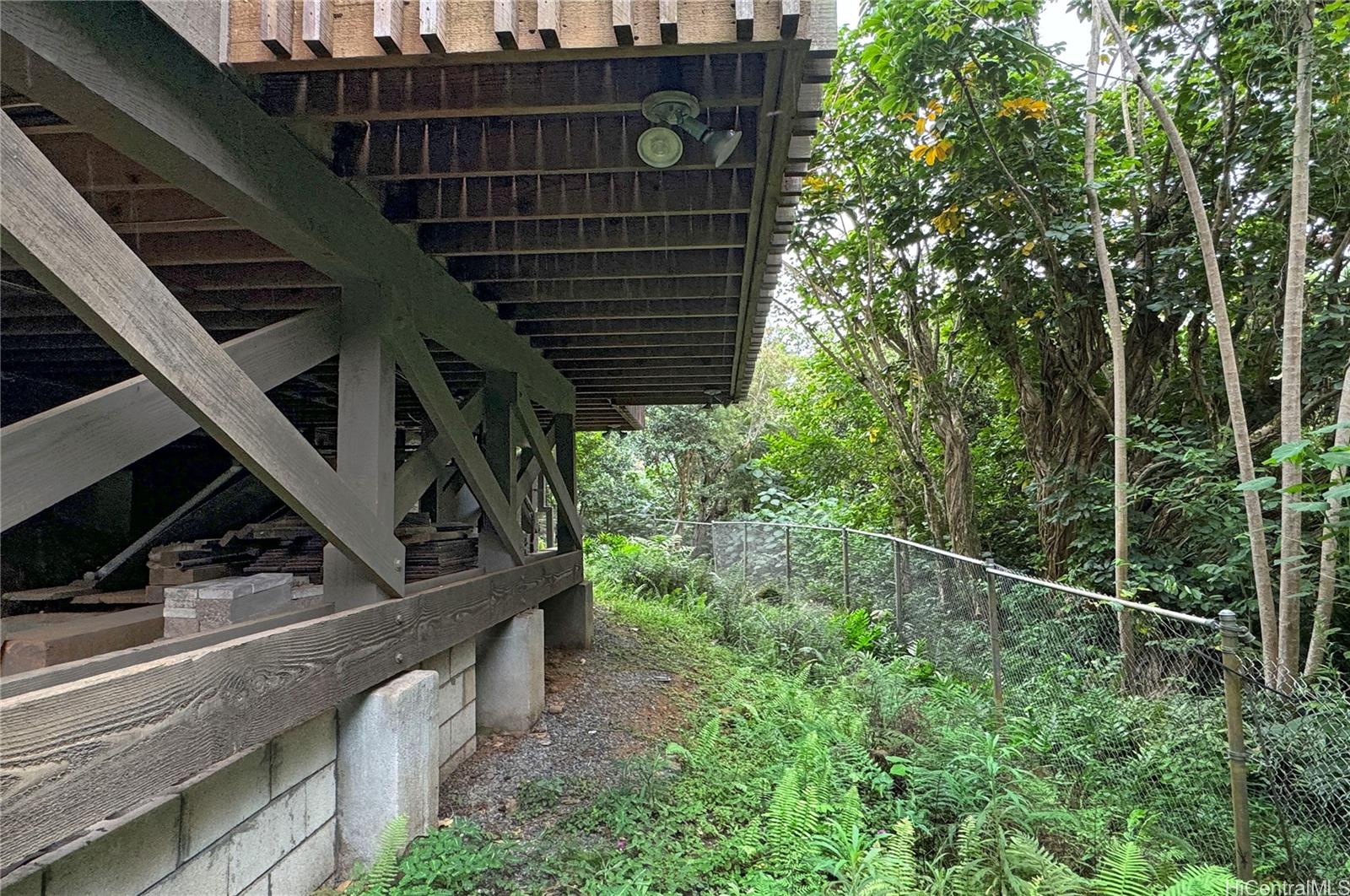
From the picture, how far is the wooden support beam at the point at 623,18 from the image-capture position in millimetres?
1817

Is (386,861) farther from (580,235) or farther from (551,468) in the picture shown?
(551,468)

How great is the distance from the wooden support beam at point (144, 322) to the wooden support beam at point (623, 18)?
1.26m

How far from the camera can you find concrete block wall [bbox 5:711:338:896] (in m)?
→ 1.76

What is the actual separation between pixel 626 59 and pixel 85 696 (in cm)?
217

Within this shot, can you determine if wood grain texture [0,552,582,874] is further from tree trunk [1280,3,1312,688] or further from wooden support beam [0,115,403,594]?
tree trunk [1280,3,1312,688]

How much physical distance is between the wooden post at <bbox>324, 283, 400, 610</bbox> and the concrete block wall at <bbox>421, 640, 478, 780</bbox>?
931mm

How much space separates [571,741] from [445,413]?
217 cm

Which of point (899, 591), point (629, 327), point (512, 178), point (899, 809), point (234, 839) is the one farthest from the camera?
point (899, 591)

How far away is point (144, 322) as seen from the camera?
1636 millimetres

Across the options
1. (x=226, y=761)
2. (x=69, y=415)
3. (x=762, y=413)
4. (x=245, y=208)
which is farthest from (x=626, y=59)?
(x=762, y=413)

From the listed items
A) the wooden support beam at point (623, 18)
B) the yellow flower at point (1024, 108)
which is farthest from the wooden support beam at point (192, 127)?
the yellow flower at point (1024, 108)

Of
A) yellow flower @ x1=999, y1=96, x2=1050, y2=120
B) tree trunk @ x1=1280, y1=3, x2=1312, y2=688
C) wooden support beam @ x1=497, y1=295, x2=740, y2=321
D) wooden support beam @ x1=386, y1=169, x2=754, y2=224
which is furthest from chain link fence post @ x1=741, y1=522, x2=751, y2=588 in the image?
wooden support beam @ x1=386, y1=169, x2=754, y2=224

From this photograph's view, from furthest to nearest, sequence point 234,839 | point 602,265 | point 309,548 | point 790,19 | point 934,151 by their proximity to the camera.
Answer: point 934,151 → point 602,265 → point 309,548 → point 234,839 → point 790,19

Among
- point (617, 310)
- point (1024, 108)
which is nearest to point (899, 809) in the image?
point (617, 310)
